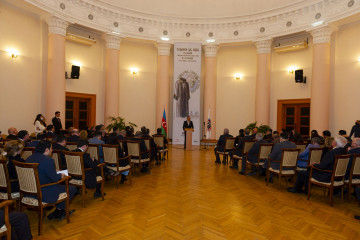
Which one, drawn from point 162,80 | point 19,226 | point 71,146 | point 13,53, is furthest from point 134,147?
point 162,80

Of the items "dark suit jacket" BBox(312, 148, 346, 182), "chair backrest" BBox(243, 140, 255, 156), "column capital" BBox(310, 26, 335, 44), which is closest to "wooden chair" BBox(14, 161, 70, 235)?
"dark suit jacket" BBox(312, 148, 346, 182)

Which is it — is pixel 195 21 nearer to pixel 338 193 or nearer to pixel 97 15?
pixel 97 15

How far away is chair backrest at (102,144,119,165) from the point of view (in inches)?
181

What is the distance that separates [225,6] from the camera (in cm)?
1171

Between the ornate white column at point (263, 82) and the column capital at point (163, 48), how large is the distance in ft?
13.8

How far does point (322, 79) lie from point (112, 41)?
892 cm

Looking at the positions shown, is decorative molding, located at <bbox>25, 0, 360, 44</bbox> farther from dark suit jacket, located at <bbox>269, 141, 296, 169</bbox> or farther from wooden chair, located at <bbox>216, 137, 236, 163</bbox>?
dark suit jacket, located at <bbox>269, 141, 296, 169</bbox>

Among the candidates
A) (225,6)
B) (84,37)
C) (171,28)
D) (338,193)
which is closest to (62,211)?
(338,193)

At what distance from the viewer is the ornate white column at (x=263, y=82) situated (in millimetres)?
11031

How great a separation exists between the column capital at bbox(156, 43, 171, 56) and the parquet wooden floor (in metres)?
8.02

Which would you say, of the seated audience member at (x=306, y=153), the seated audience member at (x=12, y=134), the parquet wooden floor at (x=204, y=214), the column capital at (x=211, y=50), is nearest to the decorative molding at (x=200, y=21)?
the column capital at (x=211, y=50)

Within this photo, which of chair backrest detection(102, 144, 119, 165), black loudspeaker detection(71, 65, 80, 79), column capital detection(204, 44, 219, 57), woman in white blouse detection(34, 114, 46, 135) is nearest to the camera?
chair backrest detection(102, 144, 119, 165)

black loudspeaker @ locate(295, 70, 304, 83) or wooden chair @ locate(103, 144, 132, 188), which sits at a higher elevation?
black loudspeaker @ locate(295, 70, 304, 83)

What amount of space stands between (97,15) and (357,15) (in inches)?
389
